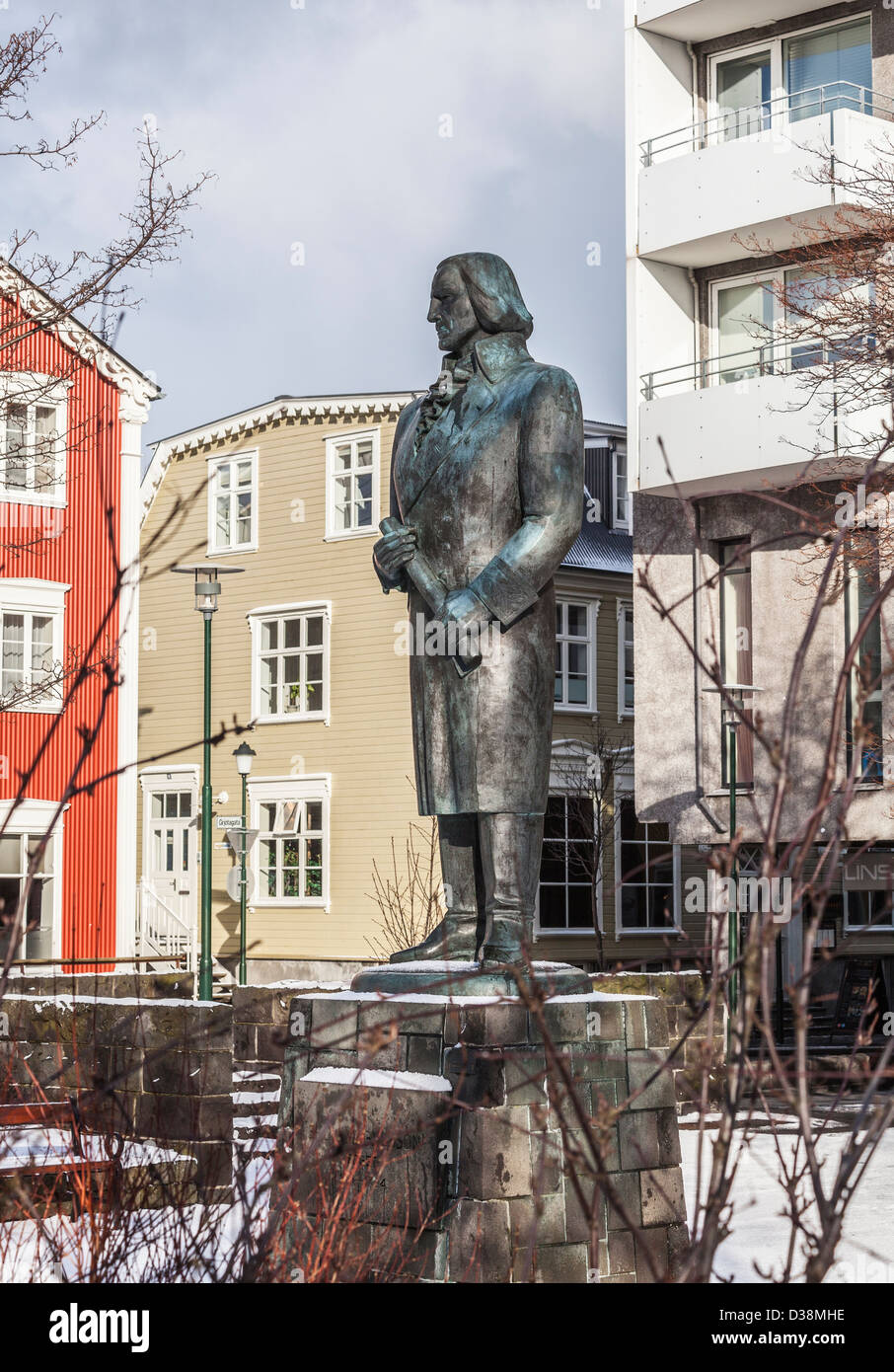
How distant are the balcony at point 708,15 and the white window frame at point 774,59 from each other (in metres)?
0.24

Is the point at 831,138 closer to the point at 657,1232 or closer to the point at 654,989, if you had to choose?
the point at 654,989

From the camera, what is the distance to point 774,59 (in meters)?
25.5

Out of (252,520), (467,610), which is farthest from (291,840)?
(467,610)

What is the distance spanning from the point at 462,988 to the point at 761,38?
884 inches

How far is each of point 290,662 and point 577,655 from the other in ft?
17.5

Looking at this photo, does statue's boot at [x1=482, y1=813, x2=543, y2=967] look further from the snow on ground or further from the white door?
the white door

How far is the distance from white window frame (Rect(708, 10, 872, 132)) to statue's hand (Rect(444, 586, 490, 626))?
19.0 meters

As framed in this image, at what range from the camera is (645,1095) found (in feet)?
20.4

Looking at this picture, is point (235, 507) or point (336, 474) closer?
point (336, 474)

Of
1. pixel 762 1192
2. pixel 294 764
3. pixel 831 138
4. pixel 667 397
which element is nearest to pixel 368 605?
pixel 294 764

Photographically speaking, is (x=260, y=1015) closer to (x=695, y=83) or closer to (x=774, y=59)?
(x=774, y=59)

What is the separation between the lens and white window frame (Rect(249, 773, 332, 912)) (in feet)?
110

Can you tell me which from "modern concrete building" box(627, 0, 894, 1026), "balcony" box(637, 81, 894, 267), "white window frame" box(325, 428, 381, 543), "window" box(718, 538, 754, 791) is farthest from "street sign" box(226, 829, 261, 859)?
"balcony" box(637, 81, 894, 267)

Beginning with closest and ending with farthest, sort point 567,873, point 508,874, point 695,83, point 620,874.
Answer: point 508,874
point 695,83
point 567,873
point 620,874
